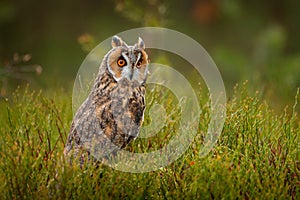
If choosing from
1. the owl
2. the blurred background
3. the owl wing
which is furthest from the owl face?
the blurred background

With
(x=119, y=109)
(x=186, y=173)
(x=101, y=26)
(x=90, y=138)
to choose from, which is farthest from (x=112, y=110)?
(x=101, y=26)

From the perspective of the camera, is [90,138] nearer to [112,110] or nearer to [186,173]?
[112,110]

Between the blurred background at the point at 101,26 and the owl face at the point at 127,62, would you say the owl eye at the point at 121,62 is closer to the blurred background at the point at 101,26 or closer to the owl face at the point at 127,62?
Result: the owl face at the point at 127,62

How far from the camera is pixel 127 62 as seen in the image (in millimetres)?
3516

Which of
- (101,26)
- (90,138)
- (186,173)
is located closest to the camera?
(186,173)

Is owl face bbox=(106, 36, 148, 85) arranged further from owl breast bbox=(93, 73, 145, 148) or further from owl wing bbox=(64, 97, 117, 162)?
owl wing bbox=(64, 97, 117, 162)

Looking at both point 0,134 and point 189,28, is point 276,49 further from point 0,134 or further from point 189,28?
point 0,134

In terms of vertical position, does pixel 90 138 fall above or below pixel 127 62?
below

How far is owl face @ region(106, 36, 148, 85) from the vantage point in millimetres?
3504

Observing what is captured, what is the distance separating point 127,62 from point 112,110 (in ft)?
0.85

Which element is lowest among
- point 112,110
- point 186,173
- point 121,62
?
point 186,173

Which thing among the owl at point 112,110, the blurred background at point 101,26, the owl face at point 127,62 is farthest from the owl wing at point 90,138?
the blurred background at point 101,26

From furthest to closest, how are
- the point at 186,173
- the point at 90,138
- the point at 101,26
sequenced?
the point at 101,26, the point at 90,138, the point at 186,173

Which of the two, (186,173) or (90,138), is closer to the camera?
(186,173)
